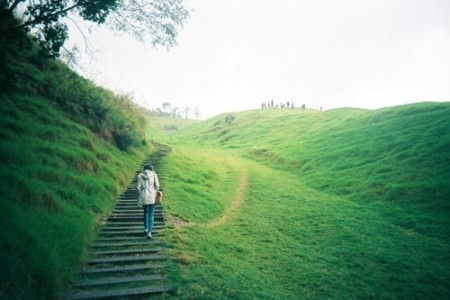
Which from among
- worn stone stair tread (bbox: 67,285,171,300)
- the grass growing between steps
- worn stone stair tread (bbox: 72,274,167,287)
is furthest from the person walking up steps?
worn stone stair tread (bbox: 67,285,171,300)

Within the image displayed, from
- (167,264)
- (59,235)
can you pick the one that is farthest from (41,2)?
(167,264)

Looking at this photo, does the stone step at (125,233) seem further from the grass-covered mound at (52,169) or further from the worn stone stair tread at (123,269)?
the worn stone stair tread at (123,269)

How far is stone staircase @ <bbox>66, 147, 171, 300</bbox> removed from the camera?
22.5ft

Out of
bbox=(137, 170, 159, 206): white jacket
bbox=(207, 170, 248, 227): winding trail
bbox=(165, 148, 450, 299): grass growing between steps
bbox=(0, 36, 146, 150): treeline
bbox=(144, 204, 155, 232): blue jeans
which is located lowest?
bbox=(165, 148, 450, 299): grass growing between steps

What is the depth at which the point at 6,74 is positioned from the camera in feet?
27.0

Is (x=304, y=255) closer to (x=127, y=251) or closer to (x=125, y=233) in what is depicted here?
(x=127, y=251)

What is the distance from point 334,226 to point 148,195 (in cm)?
1145

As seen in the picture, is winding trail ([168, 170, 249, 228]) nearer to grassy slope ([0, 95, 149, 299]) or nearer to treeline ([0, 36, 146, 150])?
grassy slope ([0, 95, 149, 299])

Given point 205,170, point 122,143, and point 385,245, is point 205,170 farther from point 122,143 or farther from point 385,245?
point 385,245

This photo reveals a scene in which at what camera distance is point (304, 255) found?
1205 cm

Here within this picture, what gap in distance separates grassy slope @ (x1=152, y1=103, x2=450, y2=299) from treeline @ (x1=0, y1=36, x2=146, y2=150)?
5.55 meters

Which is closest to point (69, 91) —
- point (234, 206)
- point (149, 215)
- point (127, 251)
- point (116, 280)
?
point (149, 215)

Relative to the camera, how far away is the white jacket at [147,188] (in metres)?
10.4

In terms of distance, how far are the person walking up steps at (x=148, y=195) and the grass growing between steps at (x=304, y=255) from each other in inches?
45.6
